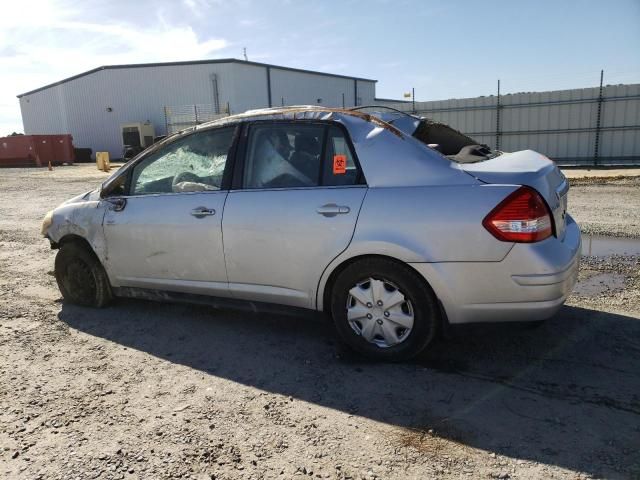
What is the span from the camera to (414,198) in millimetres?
3109

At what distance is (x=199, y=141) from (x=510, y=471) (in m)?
3.13

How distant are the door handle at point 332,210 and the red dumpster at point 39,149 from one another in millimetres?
34541

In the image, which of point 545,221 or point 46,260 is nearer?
point 545,221

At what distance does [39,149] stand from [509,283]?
3632 cm

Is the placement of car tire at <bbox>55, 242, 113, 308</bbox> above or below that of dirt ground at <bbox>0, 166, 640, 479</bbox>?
above

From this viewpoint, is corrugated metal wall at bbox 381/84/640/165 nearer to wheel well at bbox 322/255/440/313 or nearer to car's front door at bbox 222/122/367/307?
car's front door at bbox 222/122/367/307

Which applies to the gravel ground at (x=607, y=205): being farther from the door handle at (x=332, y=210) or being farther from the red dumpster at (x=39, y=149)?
the red dumpster at (x=39, y=149)

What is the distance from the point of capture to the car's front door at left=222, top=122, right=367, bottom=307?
10.9ft

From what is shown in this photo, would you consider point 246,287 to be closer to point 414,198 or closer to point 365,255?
point 365,255

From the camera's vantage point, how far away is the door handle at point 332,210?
328 centimetres

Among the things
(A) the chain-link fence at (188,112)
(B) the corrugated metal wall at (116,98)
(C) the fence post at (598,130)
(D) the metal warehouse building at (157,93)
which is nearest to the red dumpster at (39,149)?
(D) the metal warehouse building at (157,93)

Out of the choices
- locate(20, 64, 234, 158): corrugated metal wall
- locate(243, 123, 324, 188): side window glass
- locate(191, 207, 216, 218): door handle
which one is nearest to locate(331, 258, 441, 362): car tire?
locate(243, 123, 324, 188): side window glass

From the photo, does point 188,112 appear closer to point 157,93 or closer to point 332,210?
point 157,93

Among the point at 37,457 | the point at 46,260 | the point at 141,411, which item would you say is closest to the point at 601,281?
the point at 141,411
